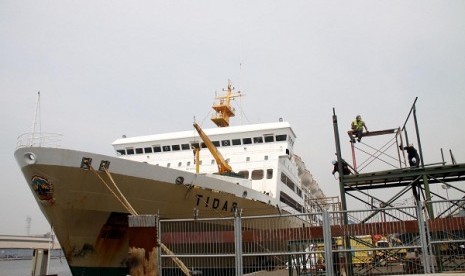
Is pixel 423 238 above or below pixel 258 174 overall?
below

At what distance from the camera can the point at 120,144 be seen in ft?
74.6

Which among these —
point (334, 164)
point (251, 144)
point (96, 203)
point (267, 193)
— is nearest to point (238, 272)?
point (334, 164)

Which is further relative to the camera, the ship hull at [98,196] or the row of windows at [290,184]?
the row of windows at [290,184]

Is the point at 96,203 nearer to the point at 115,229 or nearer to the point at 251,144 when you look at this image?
the point at 115,229

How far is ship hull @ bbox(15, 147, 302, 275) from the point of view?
41.2 feet

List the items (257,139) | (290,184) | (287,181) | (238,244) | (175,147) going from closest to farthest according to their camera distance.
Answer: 1. (238,244)
2. (257,139)
3. (175,147)
4. (287,181)
5. (290,184)

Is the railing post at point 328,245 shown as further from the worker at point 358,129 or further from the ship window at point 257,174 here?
the ship window at point 257,174

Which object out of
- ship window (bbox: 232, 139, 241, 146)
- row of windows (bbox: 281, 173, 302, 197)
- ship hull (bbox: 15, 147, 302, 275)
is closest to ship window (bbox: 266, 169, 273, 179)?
row of windows (bbox: 281, 173, 302, 197)

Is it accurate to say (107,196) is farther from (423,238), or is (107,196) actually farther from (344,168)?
(423,238)

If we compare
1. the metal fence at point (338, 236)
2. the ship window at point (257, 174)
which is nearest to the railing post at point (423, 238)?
the metal fence at point (338, 236)

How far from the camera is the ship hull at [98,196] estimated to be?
41.2 ft

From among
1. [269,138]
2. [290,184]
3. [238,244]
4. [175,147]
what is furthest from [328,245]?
[290,184]

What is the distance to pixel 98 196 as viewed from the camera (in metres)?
13.2

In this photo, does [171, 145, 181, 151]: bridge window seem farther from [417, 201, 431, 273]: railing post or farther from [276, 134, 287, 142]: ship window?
[417, 201, 431, 273]: railing post
